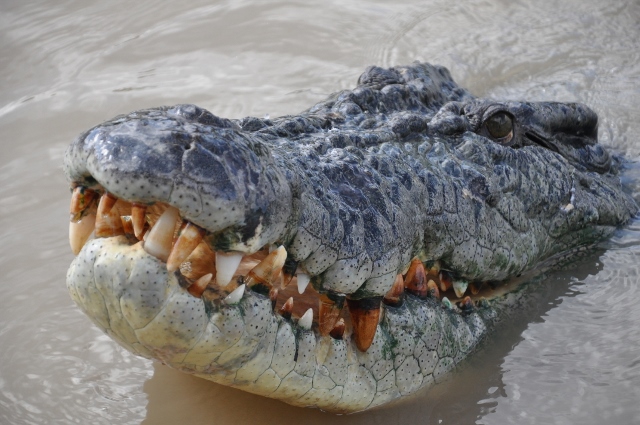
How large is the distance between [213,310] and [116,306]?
0.28 metres

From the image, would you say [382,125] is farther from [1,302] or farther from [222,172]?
[1,302]

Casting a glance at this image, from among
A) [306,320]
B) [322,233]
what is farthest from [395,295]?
[322,233]

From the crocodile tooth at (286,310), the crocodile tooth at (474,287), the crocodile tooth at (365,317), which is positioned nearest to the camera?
the crocodile tooth at (286,310)

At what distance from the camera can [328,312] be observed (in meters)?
2.71

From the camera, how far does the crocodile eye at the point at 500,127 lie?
153 inches

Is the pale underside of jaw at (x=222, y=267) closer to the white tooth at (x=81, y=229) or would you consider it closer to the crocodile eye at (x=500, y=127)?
the white tooth at (x=81, y=229)

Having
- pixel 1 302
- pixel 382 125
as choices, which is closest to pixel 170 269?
pixel 382 125

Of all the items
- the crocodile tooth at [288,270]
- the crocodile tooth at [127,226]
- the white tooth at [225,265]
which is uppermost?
the crocodile tooth at [127,226]

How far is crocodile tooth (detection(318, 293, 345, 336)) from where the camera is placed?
2.69 meters

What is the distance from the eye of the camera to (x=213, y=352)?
7.67 ft

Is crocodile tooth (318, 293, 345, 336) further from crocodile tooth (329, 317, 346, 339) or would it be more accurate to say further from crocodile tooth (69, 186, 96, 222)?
crocodile tooth (69, 186, 96, 222)

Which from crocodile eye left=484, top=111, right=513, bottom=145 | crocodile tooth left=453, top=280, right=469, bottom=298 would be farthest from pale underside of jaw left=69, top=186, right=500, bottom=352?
crocodile eye left=484, top=111, right=513, bottom=145

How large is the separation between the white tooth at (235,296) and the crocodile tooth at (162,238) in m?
0.26

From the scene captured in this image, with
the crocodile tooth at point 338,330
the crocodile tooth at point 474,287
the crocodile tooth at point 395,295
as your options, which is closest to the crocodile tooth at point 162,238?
the crocodile tooth at point 338,330
